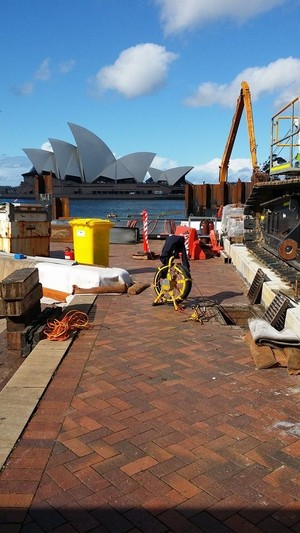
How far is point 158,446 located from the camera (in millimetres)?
3234

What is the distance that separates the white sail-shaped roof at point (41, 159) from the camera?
304 ft

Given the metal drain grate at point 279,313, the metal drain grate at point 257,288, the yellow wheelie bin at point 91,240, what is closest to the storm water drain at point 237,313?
the metal drain grate at point 257,288

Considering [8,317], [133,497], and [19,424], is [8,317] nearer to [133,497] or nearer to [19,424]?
[19,424]

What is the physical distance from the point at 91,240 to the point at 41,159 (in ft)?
293

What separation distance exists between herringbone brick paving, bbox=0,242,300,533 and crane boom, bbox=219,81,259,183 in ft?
125

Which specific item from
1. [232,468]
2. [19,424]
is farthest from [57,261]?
[232,468]

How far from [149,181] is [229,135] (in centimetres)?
6639

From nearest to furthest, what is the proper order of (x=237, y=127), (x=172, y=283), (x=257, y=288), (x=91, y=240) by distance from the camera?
(x=172, y=283), (x=257, y=288), (x=91, y=240), (x=237, y=127)

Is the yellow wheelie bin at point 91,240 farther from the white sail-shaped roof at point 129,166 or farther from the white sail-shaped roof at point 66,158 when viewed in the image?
the white sail-shaped roof at point 129,166

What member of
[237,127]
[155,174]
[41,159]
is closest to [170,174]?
[155,174]

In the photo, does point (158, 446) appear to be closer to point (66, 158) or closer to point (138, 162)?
point (66, 158)

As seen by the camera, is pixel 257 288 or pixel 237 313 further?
pixel 257 288

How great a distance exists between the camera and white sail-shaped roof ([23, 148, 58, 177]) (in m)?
92.7

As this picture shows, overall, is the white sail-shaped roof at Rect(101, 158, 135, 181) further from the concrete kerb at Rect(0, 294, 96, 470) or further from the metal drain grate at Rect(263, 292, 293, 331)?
the concrete kerb at Rect(0, 294, 96, 470)
